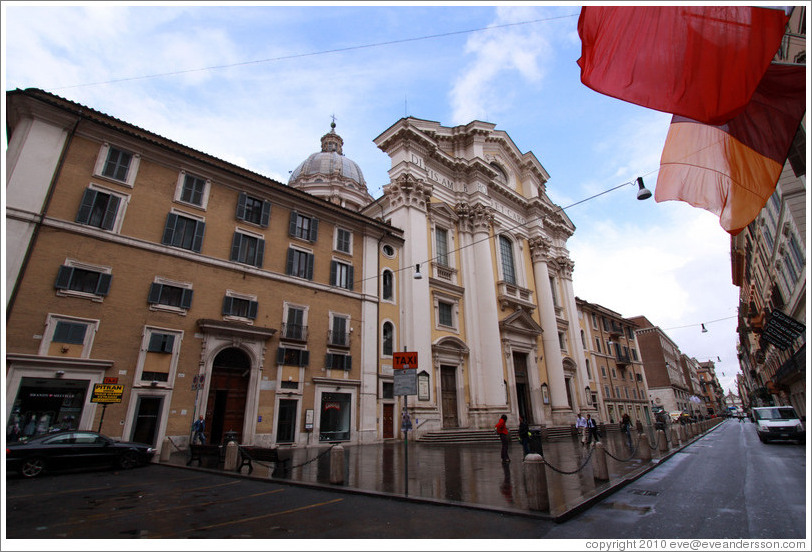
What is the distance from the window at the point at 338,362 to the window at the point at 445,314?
773 centimetres

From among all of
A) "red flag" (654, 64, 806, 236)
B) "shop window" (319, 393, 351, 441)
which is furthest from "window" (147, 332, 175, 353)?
"red flag" (654, 64, 806, 236)

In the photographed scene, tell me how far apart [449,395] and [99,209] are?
20.5 metres

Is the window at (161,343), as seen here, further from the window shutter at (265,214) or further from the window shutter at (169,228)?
the window shutter at (265,214)

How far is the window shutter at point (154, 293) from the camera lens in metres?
15.6

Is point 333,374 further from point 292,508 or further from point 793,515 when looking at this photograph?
point 793,515

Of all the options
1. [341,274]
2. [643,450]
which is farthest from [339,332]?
Answer: [643,450]

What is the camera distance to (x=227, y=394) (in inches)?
680

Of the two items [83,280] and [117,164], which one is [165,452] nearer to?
[83,280]

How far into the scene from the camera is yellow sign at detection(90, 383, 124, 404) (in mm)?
12898

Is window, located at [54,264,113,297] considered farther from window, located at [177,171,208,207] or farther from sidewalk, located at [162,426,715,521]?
sidewalk, located at [162,426,715,521]

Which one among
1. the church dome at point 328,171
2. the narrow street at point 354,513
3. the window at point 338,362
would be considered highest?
the church dome at point 328,171

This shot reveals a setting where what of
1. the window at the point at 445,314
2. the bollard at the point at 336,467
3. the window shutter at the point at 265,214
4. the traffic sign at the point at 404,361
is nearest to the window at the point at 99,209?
the window shutter at the point at 265,214

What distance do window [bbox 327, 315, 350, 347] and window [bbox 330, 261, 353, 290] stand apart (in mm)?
1971

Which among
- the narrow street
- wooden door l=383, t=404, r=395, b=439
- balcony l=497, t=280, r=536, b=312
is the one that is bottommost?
the narrow street
